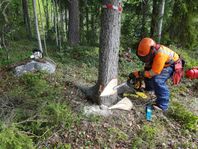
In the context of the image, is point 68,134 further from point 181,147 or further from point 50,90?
point 181,147

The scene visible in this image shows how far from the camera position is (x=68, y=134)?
12.1 ft

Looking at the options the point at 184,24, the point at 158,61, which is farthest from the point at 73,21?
the point at 158,61

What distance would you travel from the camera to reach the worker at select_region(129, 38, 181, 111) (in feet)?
13.7

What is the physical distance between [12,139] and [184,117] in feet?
9.79

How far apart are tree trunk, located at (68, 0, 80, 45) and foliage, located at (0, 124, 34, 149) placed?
613cm

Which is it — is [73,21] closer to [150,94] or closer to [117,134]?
[150,94]

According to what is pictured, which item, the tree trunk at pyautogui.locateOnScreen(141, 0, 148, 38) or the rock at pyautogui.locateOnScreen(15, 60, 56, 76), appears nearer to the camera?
the rock at pyautogui.locateOnScreen(15, 60, 56, 76)

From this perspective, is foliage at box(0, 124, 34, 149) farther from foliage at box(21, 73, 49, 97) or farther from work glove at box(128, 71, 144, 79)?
work glove at box(128, 71, 144, 79)

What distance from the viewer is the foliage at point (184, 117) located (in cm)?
421

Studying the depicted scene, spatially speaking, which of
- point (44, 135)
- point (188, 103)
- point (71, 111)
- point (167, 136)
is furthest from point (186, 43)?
point (44, 135)

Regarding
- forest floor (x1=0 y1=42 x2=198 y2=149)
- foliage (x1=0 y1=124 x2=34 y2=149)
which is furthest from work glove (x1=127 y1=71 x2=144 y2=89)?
foliage (x1=0 y1=124 x2=34 y2=149)

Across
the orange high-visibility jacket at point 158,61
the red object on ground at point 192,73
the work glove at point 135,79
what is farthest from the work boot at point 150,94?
the red object on ground at point 192,73

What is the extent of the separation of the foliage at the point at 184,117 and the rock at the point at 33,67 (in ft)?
9.79

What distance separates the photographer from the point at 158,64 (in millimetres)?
4164
